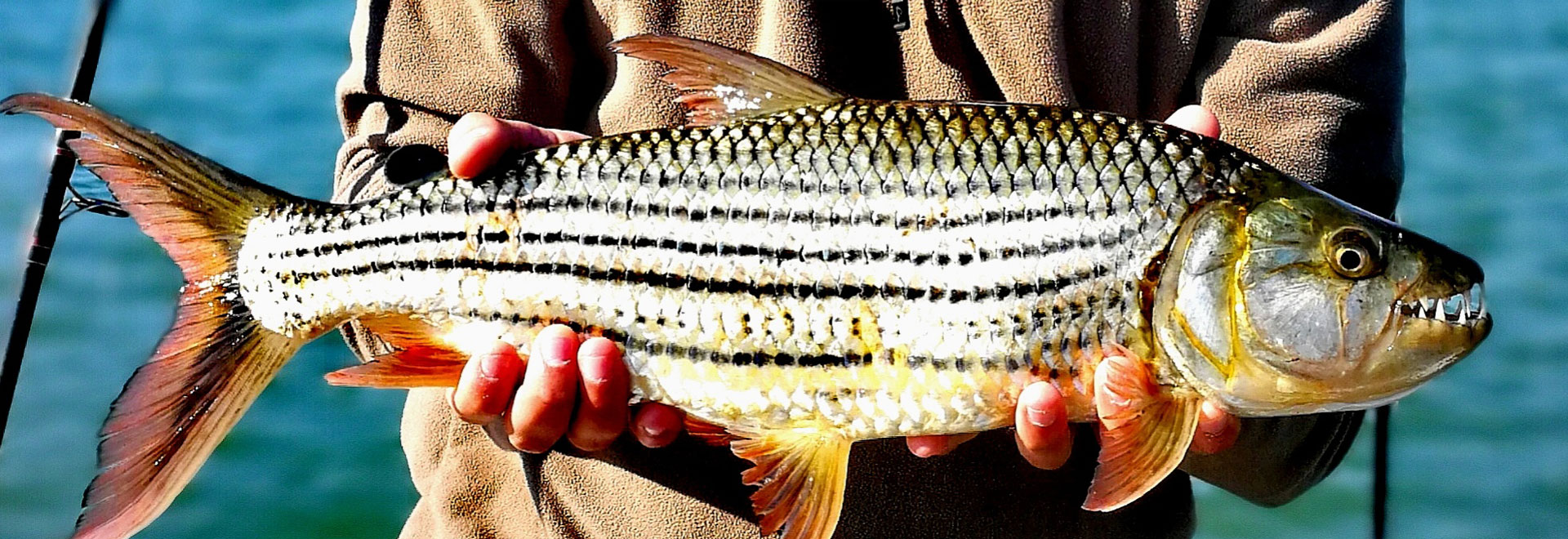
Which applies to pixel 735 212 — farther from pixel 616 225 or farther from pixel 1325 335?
pixel 1325 335

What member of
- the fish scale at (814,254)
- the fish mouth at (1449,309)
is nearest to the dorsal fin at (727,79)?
the fish scale at (814,254)

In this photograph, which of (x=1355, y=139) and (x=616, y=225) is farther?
(x=1355, y=139)

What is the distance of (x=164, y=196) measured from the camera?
6.28ft

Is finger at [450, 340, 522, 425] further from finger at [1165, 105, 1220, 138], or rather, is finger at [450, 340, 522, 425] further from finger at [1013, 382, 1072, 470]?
finger at [1165, 105, 1220, 138]

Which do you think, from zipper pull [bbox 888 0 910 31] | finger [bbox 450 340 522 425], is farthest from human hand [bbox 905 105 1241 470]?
finger [bbox 450 340 522 425]

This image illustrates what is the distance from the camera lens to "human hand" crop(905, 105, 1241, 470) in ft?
5.77

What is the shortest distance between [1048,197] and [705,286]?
1.55ft

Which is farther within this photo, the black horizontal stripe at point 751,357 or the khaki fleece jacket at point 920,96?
the khaki fleece jacket at point 920,96

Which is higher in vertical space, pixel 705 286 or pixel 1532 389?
pixel 705 286

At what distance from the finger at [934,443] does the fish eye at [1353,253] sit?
552 mm

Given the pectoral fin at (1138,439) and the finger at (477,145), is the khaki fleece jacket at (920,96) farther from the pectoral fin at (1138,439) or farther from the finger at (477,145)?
the pectoral fin at (1138,439)

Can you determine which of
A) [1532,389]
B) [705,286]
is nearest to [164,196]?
[705,286]

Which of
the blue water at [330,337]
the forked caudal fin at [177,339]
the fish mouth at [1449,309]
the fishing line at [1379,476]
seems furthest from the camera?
the blue water at [330,337]

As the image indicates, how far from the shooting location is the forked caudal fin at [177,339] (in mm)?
1827
